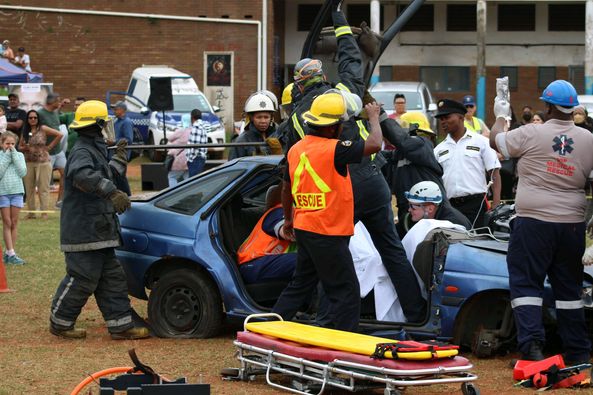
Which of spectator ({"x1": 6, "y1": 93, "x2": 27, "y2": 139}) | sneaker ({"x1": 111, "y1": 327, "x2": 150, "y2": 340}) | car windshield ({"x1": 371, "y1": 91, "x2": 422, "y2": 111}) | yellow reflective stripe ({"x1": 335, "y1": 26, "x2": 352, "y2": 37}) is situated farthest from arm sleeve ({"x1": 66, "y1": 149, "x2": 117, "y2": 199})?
car windshield ({"x1": 371, "y1": 91, "x2": 422, "y2": 111})

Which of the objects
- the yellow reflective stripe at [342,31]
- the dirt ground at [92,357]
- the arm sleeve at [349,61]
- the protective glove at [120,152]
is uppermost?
the yellow reflective stripe at [342,31]

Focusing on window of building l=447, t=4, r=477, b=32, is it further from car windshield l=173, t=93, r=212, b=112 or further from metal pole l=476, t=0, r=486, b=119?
car windshield l=173, t=93, r=212, b=112

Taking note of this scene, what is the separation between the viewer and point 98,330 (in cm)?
988

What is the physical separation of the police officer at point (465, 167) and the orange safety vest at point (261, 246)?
88.1 inches

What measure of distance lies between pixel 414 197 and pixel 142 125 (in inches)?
833

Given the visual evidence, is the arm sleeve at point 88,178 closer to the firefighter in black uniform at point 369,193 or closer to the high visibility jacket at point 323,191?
the firefighter in black uniform at point 369,193

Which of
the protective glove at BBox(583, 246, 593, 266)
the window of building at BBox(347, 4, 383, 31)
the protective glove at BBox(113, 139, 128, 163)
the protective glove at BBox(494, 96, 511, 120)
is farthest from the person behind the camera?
the window of building at BBox(347, 4, 383, 31)

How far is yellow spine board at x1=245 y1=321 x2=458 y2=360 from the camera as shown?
22.2 ft

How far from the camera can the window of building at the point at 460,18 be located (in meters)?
44.2

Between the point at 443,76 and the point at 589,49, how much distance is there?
20.5 feet

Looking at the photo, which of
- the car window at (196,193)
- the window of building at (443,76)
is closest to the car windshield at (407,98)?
the window of building at (443,76)

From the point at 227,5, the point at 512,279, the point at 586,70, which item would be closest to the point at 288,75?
the point at 227,5

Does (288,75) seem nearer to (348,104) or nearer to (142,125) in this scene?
(142,125)

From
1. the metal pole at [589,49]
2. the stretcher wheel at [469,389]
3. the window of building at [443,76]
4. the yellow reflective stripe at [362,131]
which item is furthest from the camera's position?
the window of building at [443,76]
